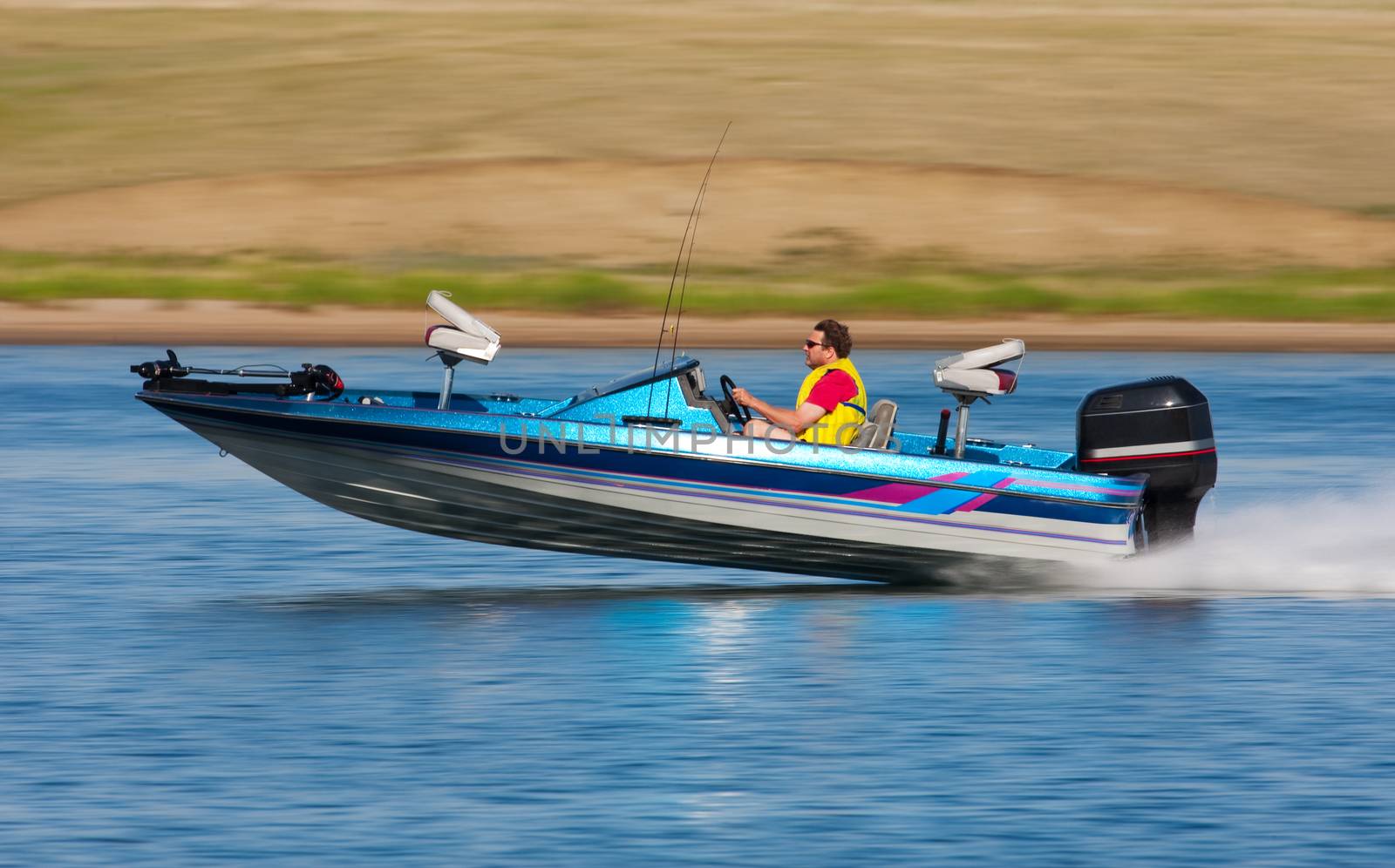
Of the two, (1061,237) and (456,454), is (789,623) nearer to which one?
(456,454)

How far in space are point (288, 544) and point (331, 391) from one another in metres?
2.70

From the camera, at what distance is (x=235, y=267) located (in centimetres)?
3192

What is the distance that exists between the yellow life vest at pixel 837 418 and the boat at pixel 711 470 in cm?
9

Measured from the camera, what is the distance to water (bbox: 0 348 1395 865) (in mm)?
7148

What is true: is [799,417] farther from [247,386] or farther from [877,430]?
[247,386]

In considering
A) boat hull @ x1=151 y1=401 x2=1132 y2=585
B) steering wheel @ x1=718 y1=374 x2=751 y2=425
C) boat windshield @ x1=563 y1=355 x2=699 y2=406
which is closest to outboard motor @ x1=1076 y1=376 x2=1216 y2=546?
boat hull @ x1=151 y1=401 x2=1132 y2=585

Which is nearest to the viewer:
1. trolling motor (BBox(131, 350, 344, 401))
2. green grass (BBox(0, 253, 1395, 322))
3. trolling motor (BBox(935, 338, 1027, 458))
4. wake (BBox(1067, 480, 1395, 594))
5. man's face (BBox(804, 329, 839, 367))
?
trolling motor (BBox(935, 338, 1027, 458))

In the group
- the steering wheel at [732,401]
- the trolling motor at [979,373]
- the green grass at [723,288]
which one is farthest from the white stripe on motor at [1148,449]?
the green grass at [723,288]

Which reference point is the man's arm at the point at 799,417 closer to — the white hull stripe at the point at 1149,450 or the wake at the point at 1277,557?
the white hull stripe at the point at 1149,450

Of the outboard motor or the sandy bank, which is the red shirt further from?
the sandy bank

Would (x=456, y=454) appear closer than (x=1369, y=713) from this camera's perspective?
No

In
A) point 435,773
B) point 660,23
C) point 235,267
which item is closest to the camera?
point 435,773

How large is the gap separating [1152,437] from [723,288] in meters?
21.0

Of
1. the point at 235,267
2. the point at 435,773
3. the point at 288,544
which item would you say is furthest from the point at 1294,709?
the point at 235,267
